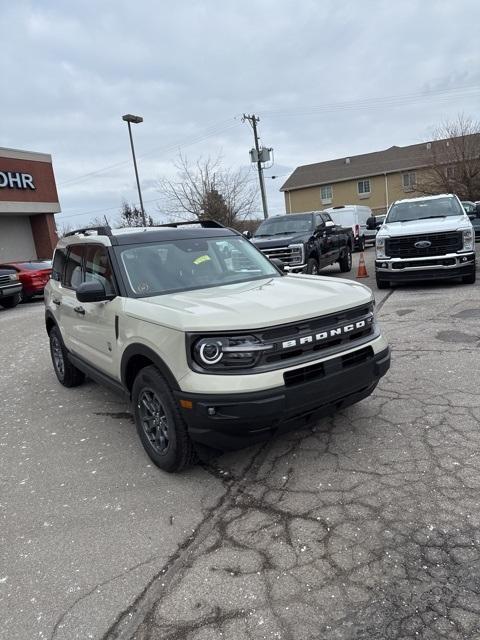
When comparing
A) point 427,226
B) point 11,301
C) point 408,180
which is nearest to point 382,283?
point 427,226

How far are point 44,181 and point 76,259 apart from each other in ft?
83.5

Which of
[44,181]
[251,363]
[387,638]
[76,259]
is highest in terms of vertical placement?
[44,181]

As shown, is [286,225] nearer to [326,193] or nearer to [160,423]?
[160,423]

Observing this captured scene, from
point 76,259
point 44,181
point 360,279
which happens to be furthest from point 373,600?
point 44,181

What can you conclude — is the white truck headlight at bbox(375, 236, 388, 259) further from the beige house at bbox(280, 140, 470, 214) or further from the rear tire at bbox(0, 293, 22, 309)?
the beige house at bbox(280, 140, 470, 214)

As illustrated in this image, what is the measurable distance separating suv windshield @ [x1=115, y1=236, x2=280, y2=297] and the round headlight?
106cm

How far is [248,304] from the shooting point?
344cm

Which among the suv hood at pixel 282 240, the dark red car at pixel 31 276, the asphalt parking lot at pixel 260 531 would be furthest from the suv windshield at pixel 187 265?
the dark red car at pixel 31 276

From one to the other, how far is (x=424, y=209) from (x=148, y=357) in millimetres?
9350

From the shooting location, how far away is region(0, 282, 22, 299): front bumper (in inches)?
602

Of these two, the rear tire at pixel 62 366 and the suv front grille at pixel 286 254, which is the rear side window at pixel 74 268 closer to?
the rear tire at pixel 62 366

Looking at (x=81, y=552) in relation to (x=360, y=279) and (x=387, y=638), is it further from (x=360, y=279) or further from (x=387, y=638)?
(x=360, y=279)

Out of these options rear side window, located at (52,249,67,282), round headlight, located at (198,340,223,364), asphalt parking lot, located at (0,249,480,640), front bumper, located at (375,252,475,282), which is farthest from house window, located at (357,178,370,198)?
round headlight, located at (198,340,223,364)

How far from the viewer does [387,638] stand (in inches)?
83.4
